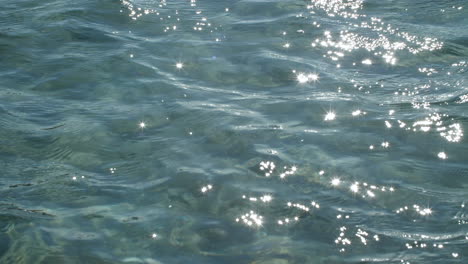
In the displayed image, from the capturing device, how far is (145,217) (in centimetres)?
525

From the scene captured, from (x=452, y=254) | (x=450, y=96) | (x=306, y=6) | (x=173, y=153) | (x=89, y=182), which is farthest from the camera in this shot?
(x=306, y=6)

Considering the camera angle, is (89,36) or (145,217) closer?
(145,217)

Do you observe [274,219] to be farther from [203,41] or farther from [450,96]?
[203,41]

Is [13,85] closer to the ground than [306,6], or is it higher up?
closer to the ground

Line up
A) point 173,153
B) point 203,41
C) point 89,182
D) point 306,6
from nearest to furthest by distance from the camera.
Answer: point 89,182 < point 173,153 < point 203,41 < point 306,6

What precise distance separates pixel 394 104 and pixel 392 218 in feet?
7.54

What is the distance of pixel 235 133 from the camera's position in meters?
6.57

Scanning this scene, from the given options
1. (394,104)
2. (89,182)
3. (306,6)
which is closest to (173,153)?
(89,182)

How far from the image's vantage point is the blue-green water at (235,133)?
4.98m

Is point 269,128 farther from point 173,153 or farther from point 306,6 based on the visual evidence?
point 306,6

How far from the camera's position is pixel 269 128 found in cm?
665

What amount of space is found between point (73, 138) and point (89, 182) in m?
0.95

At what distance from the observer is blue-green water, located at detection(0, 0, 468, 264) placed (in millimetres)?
4984

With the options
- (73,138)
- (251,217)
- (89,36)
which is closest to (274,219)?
(251,217)
